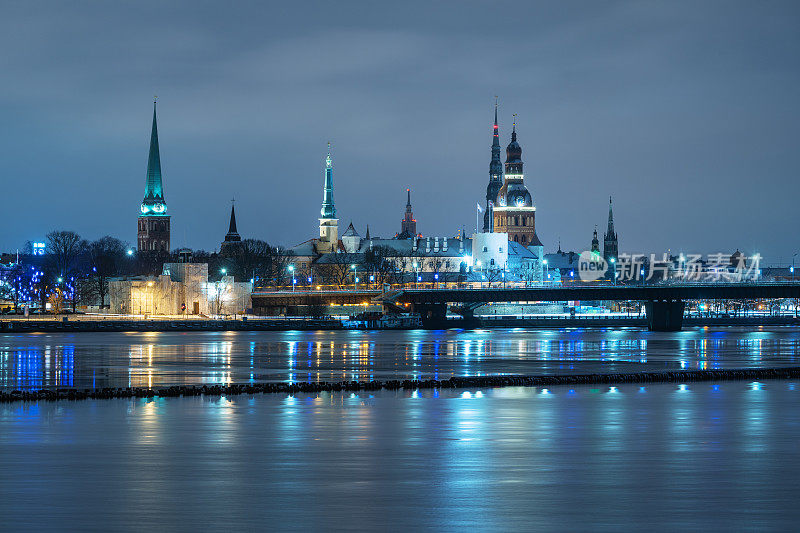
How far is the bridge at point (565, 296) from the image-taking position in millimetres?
153750

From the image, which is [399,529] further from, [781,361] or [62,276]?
[62,276]

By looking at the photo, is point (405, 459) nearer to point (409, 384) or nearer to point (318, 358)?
point (409, 384)

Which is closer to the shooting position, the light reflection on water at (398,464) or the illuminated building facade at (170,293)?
the light reflection on water at (398,464)

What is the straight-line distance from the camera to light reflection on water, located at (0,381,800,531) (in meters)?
26.9

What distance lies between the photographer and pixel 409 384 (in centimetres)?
6003

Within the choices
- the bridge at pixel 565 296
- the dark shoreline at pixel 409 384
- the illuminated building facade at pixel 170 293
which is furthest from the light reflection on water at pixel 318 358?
the illuminated building facade at pixel 170 293

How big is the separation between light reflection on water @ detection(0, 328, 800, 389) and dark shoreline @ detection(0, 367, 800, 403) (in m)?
4.80

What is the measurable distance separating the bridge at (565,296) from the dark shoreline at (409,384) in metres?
83.8

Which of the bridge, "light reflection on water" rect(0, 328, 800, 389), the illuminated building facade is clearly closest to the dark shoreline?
"light reflection on water" rect(0, 328, 800, 389)

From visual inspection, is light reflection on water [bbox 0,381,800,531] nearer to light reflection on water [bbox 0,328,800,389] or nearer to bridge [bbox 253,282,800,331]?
light reflection on water [bbox 0,328,800,389]

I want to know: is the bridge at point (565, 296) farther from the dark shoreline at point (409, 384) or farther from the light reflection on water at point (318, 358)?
the dark shoreline at point (409, 384)

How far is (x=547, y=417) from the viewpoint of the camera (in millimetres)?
46562

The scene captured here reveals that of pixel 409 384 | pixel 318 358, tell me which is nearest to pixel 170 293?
pixel 318 358

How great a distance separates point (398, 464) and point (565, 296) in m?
126
